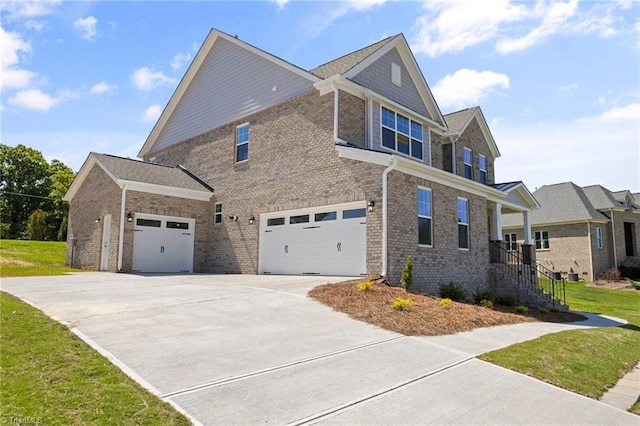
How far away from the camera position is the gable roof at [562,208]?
31.9 meters

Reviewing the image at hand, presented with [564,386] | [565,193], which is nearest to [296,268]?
[564,386]

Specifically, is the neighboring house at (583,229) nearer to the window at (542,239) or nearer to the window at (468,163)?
the window at (542,239)

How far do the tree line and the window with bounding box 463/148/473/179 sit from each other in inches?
1653

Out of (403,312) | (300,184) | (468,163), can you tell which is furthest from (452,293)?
(468,163)

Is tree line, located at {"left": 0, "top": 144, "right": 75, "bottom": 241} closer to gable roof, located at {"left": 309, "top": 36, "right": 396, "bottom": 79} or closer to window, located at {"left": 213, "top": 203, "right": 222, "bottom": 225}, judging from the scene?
window, located at {"left": 213, "top": 203, "right": 222, "bottom": 225}

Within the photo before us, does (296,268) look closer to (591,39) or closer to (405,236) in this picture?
(405,236)

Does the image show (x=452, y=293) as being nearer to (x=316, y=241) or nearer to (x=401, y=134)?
(x=316, y=241)

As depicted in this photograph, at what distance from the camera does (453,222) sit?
1599 cm

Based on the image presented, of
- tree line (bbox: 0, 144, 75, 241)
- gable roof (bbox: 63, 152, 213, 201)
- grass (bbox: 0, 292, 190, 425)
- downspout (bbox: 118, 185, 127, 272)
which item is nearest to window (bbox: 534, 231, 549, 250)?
gable roof (bbox: 63, 152, 213, 201)

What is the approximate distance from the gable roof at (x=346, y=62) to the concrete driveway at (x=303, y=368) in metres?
10.2

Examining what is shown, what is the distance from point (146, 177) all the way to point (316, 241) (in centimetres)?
850

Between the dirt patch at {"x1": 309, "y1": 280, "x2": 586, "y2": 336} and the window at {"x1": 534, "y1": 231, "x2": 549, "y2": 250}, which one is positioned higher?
the window at {"x1": 534, "y1": 231, "x2": 549, "y2": 250}

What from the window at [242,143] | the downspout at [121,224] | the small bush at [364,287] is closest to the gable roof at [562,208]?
the window at [242,143]

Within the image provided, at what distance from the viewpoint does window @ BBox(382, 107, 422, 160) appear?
662 inches
